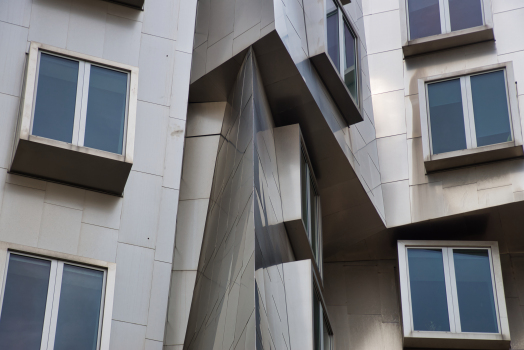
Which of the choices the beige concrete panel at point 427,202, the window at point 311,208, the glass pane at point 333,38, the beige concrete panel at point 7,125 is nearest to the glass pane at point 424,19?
the glass pane at point 333,38

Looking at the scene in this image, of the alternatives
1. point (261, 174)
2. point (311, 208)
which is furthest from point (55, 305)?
point (311, 208)

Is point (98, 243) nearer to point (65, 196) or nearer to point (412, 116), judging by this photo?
point (65, 196)

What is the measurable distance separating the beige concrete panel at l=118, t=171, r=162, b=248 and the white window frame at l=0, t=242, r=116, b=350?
2.87 ft

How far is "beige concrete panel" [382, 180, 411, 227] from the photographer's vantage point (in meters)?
19.3

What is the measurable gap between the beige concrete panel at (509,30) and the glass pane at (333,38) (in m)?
4.63

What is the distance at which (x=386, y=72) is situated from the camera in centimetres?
2133

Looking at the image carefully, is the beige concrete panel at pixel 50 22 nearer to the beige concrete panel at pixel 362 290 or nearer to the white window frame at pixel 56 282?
the white window frame at pixel 56 282

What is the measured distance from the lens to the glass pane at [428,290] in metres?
17.9

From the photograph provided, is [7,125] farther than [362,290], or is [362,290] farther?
[362,290]

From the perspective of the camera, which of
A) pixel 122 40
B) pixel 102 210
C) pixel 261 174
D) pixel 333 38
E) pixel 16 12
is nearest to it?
pixel 102 210

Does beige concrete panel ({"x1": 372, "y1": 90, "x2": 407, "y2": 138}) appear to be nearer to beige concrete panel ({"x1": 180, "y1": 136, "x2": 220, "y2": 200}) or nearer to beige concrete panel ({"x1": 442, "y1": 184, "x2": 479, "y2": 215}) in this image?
beige concrete panel ({"x1": 442, "y1": 184, "x2": 479, "y2": 215})

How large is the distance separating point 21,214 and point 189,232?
3.59 meters

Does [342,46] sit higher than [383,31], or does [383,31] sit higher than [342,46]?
[383,31]

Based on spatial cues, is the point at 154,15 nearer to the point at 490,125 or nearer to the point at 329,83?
the point at 329,83
